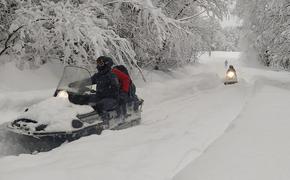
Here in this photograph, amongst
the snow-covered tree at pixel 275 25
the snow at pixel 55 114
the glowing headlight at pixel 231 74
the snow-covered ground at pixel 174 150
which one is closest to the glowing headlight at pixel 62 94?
the snow at pixel 55 114

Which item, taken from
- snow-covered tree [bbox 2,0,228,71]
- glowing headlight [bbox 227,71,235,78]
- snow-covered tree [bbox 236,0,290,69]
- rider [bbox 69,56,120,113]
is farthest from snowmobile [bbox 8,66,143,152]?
glowing headlight [bbox 227,71,235,78]

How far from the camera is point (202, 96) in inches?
575

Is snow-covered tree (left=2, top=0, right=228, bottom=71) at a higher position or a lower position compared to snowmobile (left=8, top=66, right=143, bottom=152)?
higher

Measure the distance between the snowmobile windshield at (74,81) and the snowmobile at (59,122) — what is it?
27 millimetres

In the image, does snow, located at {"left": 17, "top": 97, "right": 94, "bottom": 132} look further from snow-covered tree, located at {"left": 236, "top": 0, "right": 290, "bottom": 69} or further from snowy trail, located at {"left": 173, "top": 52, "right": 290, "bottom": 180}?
snow-covered tree, located at {"left": 236, "top": 0, "right": 290, "bottom": 69}

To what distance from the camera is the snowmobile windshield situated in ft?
27.3

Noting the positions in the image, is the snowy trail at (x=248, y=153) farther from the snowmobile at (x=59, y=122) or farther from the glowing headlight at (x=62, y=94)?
the glowing headlight at (x=62, y=94)

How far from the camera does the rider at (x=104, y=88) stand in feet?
26.1

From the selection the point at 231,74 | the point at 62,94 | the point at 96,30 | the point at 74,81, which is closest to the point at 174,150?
the point at 62,94

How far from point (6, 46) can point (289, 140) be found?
7727 millimetres

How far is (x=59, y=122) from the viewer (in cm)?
686

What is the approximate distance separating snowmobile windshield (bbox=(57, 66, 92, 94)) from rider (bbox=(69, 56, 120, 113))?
0.02 metres

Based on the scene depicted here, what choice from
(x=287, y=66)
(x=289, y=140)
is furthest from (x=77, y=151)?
(x=287, y=66)

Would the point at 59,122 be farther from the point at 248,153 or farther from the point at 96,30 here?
the point at 96,30
